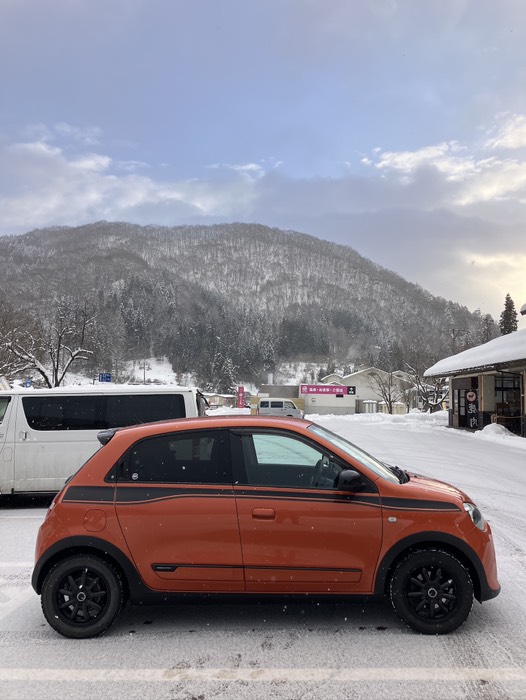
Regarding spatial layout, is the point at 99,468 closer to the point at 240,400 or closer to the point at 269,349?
the point at 240,400

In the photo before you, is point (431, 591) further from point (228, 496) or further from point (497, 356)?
point (497, 356)

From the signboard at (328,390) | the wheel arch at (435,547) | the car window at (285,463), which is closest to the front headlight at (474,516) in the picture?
the wheel arch at (435,547)

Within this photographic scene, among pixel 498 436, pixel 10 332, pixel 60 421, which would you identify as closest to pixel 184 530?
pixel 60 421

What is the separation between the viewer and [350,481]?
389cm

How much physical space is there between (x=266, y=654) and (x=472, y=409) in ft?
89.9

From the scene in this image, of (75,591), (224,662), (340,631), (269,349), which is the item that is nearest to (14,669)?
(75,591)

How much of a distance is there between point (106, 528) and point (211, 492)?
81 cm

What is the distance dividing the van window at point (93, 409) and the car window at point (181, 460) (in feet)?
14.5

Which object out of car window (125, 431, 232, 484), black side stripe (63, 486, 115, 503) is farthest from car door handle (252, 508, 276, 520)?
black side stripe (63, 486, 115, 503)

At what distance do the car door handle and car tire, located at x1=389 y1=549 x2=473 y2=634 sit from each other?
0.99 m

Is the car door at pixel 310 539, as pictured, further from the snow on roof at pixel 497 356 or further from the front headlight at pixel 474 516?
the snow on roof at pixel 497 356

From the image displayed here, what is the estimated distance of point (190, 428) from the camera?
424 cm

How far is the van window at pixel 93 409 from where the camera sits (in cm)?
862

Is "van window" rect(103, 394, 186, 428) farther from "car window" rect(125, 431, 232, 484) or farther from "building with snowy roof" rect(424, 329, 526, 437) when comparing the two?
"building with snowy roof" rect(424, 329, 526, 437)
